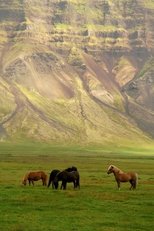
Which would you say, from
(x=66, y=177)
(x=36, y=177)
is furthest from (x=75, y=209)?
(x=36, y=177)

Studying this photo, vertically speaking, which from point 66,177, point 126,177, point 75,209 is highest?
point 66,177

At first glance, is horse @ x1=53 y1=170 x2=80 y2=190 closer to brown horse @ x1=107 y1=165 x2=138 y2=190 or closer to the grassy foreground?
the grassy foreground

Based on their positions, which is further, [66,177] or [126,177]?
[126,177]

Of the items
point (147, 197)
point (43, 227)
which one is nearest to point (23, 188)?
point (147, 197)

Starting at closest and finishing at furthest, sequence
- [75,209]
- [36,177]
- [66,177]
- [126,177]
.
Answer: [75,209]
[66,177]
[126,177]
[36,177]

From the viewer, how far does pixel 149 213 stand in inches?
1371

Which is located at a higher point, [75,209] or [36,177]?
[36,177]

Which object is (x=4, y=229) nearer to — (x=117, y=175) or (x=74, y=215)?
(x=74, y=215)

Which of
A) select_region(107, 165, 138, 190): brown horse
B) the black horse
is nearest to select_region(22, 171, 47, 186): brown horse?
the black horse

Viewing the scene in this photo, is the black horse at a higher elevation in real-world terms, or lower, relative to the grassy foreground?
higher

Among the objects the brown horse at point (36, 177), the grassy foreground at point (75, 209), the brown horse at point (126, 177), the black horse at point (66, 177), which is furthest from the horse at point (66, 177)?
the brown horse at point (36, 177)

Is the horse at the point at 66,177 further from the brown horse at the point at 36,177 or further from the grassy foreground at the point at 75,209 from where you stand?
the brown horse at the point at 36,177

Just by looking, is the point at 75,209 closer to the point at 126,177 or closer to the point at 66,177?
the point at 66,177

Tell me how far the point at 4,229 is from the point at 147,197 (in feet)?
53.5
